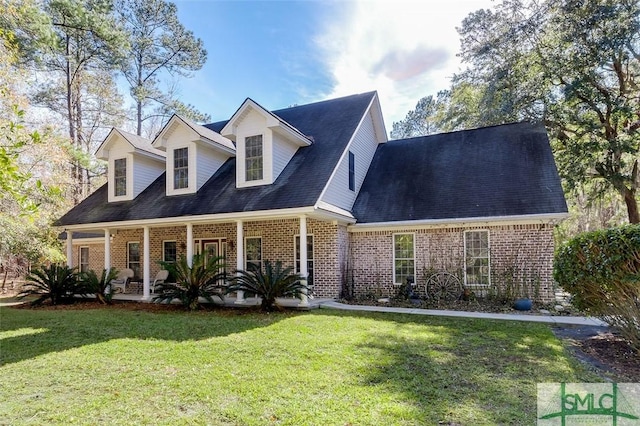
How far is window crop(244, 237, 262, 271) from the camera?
1303cm

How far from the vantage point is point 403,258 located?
1183 centimetres

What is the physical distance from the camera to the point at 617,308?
219 inches

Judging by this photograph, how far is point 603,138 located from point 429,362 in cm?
1272

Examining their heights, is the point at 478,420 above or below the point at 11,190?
below

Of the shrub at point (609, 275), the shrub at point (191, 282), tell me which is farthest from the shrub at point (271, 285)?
the shrub at point (609, 275)

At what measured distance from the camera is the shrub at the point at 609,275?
5.13 meters

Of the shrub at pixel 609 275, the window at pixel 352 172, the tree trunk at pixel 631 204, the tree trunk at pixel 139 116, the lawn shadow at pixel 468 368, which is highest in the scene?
the tree trunk at pixel 139 116

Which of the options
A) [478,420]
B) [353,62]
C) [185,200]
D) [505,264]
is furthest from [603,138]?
[185,200]

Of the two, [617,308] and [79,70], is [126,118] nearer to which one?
[79,70]

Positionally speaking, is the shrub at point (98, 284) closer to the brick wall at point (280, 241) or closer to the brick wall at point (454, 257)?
the brick wall at point (280, 241)

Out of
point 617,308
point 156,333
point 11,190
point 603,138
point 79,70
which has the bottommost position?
point 156,333

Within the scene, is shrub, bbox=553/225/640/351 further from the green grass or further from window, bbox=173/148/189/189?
window, bbox=173/148/189/189

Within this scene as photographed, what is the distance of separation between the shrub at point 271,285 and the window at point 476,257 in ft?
16.2

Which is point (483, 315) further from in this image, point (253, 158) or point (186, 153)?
point (186, 153)
